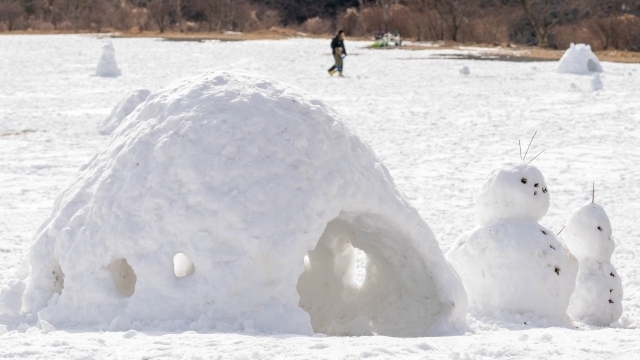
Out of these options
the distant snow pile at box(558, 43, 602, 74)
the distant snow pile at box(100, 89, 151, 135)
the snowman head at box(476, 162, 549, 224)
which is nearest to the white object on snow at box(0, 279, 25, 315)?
the snowman head at box(476, 162, 549, 224)

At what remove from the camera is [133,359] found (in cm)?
344

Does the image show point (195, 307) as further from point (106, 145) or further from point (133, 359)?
point (106, 145)

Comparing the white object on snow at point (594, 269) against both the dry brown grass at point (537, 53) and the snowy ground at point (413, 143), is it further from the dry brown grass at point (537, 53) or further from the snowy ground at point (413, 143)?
the dry brown grass at point (537, 53)

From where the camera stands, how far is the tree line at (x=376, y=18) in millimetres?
36969

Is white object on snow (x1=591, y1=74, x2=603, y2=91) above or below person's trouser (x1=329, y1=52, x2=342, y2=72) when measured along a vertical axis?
below

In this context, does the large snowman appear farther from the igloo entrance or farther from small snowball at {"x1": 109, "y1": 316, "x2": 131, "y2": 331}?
small snowball at {"x1": 109, "y1": 316, "x2": 131, "y2": 331}

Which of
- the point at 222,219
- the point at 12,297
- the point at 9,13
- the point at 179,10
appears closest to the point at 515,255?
the point at 222,219

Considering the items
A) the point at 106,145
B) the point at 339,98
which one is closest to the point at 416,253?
the point at 106,145

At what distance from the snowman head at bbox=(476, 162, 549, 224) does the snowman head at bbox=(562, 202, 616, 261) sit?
0.90 feet

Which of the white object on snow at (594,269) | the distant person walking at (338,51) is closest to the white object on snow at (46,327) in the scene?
the white object on snow at (594,269)

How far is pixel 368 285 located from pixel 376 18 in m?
37.7

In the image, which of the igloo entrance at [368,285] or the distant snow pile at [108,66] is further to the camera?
the distant snow pile at [108,66]

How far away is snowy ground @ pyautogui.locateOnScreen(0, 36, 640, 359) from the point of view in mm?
3682

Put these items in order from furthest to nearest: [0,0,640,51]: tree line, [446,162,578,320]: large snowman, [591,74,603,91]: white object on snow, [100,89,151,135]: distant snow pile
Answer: [0,0,640,51]: tree line, [591,74,603,91]: white object on snow, [100,89,151,135]: distant snow pile, [446,162,578,320]: large snowman
